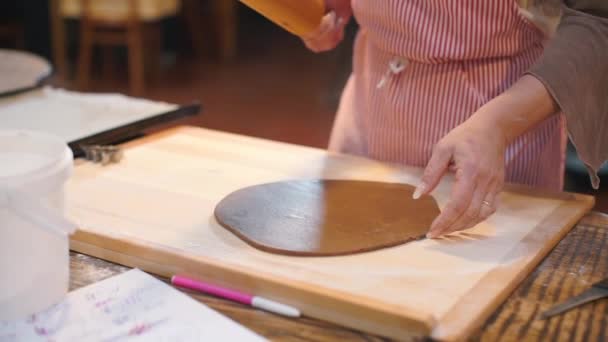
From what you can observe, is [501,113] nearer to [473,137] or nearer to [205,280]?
[473,137]

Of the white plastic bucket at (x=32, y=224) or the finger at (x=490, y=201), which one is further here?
the finger at (x=490, y=201)

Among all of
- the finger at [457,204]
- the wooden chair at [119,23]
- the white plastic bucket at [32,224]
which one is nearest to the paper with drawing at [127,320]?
the white plastic bucket at [32,224]

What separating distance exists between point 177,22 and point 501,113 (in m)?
5.38

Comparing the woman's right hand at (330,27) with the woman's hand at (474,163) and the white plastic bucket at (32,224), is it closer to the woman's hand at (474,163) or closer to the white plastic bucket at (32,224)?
the woman's hand at (474,163)

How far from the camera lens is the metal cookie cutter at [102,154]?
121cm

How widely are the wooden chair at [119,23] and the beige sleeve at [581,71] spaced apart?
3.73m

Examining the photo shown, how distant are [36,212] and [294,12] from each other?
1.99 feet

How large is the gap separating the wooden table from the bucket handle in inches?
5.0

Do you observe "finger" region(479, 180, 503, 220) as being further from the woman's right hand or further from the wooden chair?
the wooden chair

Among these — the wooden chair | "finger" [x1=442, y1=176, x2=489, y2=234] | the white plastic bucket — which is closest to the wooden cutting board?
"finger" [x1=442, y1=176, x2=489, y2=234]

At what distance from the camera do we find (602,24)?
1035 millimetres

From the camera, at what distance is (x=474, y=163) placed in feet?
3.05

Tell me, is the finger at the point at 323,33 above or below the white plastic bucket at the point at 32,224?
above

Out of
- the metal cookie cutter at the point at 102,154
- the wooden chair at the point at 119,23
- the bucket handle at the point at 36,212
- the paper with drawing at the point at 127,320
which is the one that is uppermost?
the bucket handle at the point at 36,212
